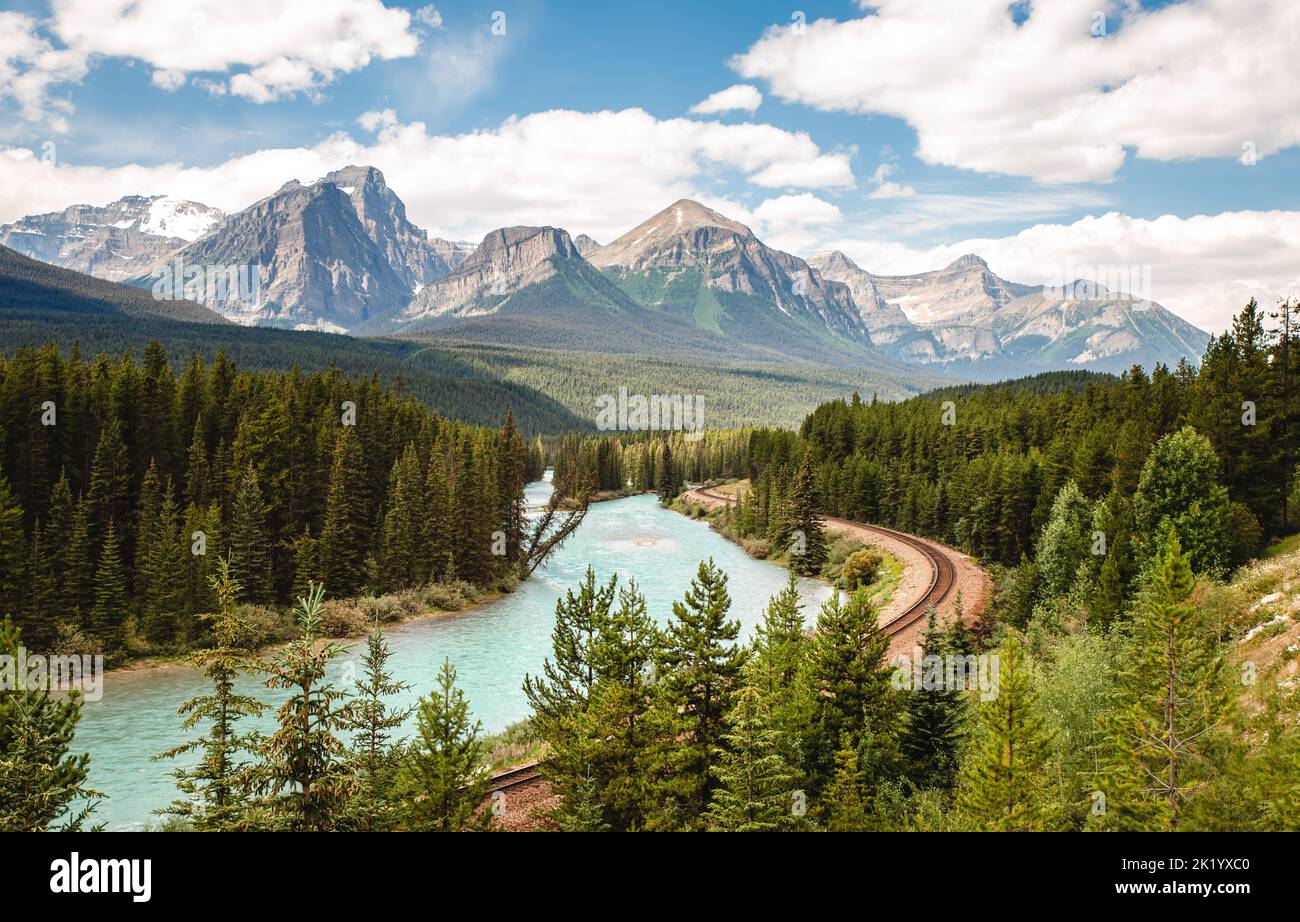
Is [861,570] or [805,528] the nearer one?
[861,570]

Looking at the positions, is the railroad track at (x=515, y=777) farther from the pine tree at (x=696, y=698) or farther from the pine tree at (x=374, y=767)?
the pine tree at (x=696, y=698)

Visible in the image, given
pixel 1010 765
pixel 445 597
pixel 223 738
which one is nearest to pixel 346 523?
pixel 445 597

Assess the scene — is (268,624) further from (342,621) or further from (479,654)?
(479,654)

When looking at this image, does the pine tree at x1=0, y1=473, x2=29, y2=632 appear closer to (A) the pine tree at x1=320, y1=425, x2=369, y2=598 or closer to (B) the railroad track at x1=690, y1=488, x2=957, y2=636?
(A) the pine tree at x1=320, y1=425, x2=369, y2=598

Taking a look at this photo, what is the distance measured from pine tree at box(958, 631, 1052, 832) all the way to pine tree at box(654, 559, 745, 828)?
718 centimetres

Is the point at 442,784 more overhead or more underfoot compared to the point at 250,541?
more underfoot

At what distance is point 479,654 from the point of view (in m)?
50.0

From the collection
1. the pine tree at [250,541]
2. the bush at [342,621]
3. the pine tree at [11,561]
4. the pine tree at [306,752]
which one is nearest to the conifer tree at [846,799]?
the pine tree at [306,752]

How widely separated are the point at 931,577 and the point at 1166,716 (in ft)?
134

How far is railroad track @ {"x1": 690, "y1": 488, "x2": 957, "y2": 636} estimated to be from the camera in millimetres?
47938

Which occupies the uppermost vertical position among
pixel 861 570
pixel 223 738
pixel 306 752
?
pixel 306 752

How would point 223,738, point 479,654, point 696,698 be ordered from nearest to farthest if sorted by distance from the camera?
point 223,738
point 696,698
point 479,654

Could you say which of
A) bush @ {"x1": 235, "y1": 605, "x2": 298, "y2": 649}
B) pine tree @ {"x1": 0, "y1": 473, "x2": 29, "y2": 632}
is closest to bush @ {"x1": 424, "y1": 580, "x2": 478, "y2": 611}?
bush @ {"x1": 235, "y1": 605, "x2": 298, "y2": 649}

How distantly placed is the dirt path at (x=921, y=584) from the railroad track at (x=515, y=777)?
19.4m
